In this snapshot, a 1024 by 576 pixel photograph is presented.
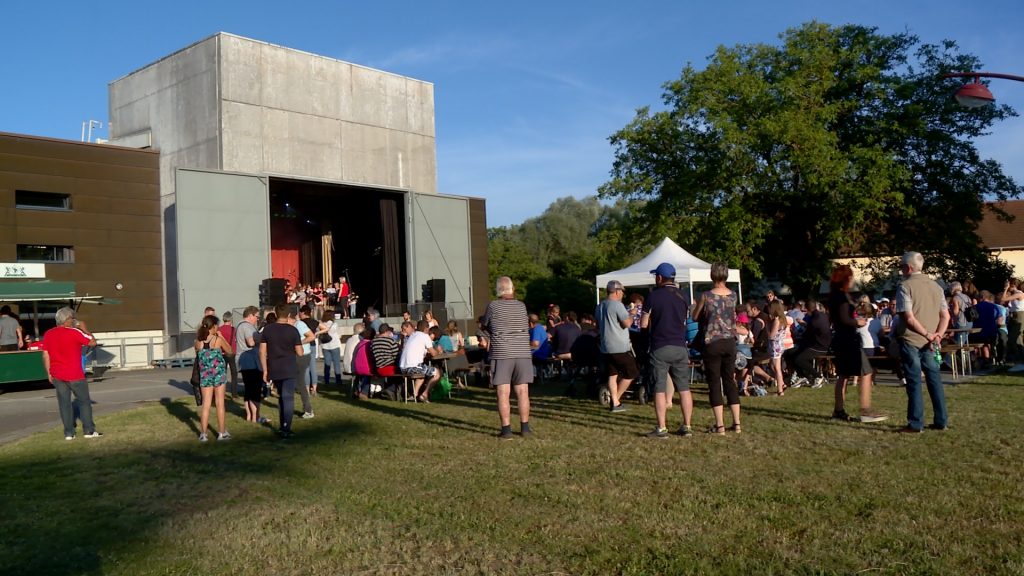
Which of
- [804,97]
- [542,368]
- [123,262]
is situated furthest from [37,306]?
[804,97]

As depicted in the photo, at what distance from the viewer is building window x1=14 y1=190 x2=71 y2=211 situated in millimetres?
23859

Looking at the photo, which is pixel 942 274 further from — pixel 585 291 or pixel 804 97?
pixel 585 291

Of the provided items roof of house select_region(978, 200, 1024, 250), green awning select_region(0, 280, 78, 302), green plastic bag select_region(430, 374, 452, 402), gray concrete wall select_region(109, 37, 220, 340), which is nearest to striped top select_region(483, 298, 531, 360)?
green plastic bag select_region(430, 374, 452, 402)

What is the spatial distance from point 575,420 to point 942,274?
2313 centimetres

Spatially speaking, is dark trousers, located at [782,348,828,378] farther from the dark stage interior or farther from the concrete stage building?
the dark stage interior

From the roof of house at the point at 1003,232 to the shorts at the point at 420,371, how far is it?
36.9 meters

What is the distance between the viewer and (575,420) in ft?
29.3

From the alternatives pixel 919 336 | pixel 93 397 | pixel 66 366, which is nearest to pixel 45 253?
pixel 93 397

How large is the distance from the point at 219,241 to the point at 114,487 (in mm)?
19018

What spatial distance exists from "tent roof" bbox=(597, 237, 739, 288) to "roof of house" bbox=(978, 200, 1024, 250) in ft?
95.7

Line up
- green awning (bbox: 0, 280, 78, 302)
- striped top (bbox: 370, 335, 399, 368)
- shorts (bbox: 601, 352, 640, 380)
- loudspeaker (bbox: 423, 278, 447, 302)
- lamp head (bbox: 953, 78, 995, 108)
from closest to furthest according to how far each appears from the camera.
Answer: shorts (bbox: 601, 352, 640, 380) → striped top (bbox: 370, 335, 399, 368) → lamp head (bbox: 953, 78, 995, 108) → green awning (bbox: 0, 280, 78, 302) → loudspeaker (bbox: 423, 278, 447, 302)

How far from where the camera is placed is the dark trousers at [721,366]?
7508mm

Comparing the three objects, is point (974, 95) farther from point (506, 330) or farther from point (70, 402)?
point (70, 402)

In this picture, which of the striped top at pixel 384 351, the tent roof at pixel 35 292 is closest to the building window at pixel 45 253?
the tent roof at pixel 35 292
